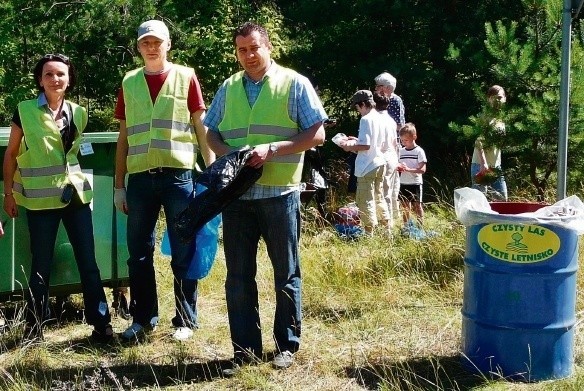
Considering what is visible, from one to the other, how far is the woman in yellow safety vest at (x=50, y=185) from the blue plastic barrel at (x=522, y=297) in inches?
85.6

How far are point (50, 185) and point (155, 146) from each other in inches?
25.4

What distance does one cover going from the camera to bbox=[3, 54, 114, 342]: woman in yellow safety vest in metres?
4.88

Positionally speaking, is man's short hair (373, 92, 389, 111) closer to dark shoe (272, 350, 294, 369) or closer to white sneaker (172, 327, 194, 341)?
white sneaker (172, 327, 194, 341)

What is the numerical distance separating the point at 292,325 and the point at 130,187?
1.23 metres

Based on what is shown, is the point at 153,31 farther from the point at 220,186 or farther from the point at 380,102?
the point at 380,102

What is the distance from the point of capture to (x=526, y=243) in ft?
13.5

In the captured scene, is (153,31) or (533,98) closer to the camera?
(153,31)

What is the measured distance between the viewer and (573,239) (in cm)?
418

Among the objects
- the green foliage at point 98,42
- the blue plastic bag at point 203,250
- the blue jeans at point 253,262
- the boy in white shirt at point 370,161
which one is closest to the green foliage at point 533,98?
the boy in white shirt at point 370,161

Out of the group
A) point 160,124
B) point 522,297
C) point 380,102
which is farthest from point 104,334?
point 380,102

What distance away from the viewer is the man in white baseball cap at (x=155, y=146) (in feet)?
15.8

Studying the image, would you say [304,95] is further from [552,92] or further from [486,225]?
[552,92]

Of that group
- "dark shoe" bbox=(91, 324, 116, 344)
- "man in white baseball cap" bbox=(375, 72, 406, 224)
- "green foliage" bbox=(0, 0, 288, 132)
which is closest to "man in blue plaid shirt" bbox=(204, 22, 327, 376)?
"dark shoe" bbox=(91, 324, 116, 344)

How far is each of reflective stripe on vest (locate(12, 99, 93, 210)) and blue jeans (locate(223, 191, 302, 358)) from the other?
3.55 feet
